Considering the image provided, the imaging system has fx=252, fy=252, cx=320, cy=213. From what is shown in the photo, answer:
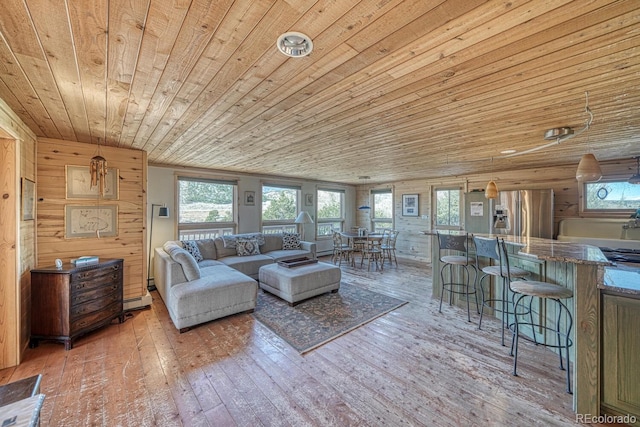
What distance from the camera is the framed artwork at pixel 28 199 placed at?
257cm

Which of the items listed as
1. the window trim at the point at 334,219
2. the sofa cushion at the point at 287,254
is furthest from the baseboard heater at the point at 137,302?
the window trim at the point at 334,219

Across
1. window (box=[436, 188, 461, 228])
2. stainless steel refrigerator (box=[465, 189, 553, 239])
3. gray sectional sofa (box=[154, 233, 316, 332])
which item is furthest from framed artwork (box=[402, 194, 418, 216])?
gray sectional sofa (box=[154, 233, 316, 332])

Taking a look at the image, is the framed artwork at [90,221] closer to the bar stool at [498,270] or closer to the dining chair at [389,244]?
the bar stool at [498,270]

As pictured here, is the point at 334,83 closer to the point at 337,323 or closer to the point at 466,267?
the point at 337,323

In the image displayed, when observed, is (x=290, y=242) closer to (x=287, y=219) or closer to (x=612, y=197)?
(x=287, y=219)

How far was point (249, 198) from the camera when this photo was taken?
6195 mm

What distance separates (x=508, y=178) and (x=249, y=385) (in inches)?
254

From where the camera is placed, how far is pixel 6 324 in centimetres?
236

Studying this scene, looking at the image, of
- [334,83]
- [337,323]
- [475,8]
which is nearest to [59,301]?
[337,323]

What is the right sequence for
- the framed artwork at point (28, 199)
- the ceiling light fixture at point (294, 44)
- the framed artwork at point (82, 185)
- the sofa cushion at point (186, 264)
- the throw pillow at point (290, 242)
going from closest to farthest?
the ceiling light fixture at point (294, 44)
the framed artwork at point (28, 199)
the framed artwork at point (82, 185)
the sofa cushion at point (186, 264)
the throw pillow at point (290, 242)

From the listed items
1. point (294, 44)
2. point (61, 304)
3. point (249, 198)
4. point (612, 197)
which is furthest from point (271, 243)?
point (612, 197)

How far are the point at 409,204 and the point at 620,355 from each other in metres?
5.94

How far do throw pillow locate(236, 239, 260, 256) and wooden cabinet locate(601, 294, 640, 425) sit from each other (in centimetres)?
502

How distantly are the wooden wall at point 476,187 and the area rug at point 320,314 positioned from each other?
2888 mm
